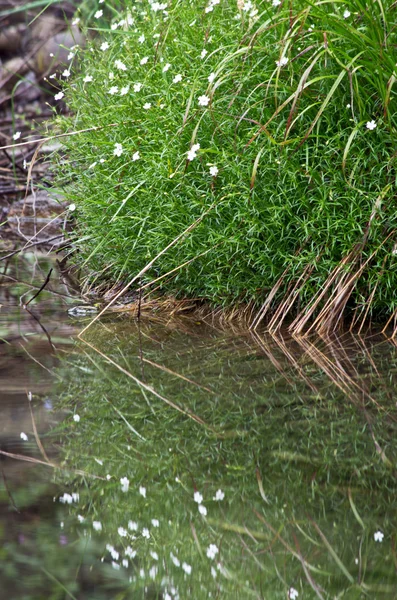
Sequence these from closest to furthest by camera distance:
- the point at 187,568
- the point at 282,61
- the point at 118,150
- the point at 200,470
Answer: the point at 187,568, the point at 200,470, the point at 282,61, the point at 118,150

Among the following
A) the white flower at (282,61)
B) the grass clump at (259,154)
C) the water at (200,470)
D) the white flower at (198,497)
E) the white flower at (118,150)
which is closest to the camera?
the water at (200,470)

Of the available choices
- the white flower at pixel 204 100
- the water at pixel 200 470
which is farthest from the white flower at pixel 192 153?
the water at pixel 200 470

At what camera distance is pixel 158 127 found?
3.17m

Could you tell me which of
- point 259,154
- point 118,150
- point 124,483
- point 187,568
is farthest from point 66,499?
point 118,150

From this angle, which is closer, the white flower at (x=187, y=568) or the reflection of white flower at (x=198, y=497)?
the white flower at (x=187, y=568)

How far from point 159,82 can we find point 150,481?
6.48 feet

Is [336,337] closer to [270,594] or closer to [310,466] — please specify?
[310,466]

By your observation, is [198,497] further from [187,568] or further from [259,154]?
[259,154]

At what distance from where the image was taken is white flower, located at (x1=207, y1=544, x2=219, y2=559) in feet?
4.77

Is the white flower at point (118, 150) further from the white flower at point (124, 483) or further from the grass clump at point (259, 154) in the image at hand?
the white flower at point (124, 483)

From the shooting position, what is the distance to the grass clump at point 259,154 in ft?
9.19

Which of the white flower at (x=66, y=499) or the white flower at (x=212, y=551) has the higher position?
the white flower at (x=212, y=551)

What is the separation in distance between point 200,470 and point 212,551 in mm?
359

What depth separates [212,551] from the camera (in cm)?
146
